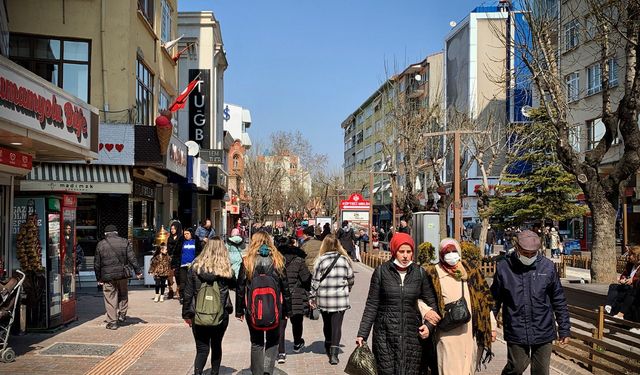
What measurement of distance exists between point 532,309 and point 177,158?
17012mm

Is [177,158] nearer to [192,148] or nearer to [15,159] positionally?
[192,148]

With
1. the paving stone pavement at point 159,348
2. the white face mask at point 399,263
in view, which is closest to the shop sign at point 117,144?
the paving stone pavement at point 159,348

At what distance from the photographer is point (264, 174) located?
62.2 meters

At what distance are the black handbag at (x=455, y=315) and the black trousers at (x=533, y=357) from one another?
54 centimetres

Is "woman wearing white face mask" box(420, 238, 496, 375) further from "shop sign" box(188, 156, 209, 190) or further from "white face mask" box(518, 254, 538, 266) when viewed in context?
"shop sign" box(188, 156, 209, 190)

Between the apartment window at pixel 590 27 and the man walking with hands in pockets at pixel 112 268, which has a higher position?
the apartment window at pixel 590 27

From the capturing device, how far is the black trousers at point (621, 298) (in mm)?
9367

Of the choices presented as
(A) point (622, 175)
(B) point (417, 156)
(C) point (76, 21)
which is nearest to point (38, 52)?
(C) point (76, 21)

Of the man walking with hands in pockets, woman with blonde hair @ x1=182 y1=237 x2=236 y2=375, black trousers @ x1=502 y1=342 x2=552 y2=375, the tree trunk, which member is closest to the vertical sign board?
the tree trunk

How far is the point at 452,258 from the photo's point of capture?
6.05 meters

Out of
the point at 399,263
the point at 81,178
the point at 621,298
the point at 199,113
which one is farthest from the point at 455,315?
the point at 199,113

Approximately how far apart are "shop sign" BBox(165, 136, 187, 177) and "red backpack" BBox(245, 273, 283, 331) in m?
12.8

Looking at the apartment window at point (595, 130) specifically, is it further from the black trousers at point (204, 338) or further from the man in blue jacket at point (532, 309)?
the black trousers at point (204, 338)

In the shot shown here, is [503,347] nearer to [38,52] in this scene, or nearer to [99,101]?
[99,101]
